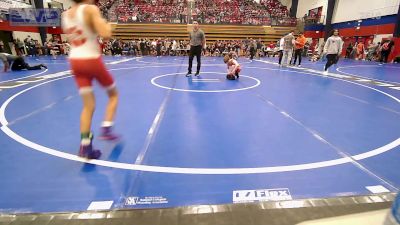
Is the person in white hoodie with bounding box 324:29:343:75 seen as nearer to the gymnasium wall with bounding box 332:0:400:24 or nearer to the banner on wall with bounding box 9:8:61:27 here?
the gymnasium wall with bounding box 332:0:400:24

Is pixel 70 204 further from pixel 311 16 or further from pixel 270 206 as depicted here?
pixel 311 16

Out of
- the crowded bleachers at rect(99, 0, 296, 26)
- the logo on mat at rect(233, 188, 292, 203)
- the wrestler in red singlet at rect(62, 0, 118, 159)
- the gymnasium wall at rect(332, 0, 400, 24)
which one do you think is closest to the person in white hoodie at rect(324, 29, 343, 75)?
the logo on mat at rect(233, 188, 292, 203)

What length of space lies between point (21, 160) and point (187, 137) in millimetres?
1912

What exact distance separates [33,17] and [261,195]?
74.1 ft

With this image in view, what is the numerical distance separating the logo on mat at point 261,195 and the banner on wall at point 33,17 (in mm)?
21969

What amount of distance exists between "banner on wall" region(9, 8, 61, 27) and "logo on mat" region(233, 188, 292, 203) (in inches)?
865

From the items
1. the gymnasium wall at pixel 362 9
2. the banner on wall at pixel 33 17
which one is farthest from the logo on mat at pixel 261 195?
the banner on wall at pixel 33 17

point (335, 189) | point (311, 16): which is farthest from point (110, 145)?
point (311, 16)

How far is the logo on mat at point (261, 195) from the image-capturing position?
7.22ft

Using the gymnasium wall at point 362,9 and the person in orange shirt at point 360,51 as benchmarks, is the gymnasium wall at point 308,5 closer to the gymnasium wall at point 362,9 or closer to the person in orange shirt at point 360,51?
the gymnasium wall at point 362,9

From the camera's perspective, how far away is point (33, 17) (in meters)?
19.3

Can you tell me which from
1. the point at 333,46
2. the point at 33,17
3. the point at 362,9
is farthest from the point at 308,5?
the point at 33,17

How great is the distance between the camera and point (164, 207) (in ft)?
6.84

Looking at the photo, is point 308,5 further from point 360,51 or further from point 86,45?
point 86,45
